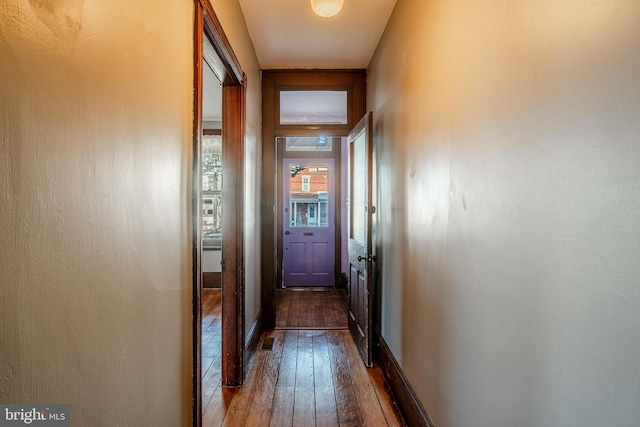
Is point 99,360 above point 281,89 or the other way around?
the other way around

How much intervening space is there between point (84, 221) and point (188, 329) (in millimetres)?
819

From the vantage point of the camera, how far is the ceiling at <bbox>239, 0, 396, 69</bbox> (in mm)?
2547

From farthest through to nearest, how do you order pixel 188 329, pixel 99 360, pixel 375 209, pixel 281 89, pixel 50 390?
1. pixel 281 89
2. pixel 375 209
3. pixel 188 329
4. pixel 99 360
5. pixel 50 390

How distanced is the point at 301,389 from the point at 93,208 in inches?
83.0

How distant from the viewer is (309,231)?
18.9 feet

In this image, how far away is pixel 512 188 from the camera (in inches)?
43.1

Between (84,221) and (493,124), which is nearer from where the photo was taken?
(84,221)

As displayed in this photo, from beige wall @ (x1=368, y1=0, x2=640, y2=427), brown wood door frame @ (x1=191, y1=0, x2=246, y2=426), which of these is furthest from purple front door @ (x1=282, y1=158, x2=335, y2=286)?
beige wall @ (x1=368, y1=0, x2=640, y2=427)

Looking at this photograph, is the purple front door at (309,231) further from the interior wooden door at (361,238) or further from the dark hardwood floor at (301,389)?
the dark hardwood floor at (301,389)

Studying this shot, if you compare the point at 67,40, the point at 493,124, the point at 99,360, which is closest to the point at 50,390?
the point at 99,360

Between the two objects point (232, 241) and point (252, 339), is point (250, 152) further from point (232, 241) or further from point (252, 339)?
point (252, 339)

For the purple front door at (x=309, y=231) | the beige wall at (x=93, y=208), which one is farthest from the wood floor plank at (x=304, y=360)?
the purple front door at (x=309, y=231)

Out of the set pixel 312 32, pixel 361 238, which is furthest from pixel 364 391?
pixel 312 32

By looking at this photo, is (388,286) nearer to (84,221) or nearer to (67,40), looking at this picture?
(84,221)
